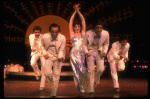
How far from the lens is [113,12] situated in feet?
36.0

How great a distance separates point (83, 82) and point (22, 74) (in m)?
3.68

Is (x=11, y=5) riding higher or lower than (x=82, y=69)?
higher

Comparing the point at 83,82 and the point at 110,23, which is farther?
the point at 110,23

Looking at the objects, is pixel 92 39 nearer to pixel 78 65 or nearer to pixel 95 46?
pixel 95 46

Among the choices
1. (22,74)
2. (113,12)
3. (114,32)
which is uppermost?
(113,12)

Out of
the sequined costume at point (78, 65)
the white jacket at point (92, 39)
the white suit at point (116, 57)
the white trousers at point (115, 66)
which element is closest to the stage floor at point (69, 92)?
the sequined costume at point (78, 65)

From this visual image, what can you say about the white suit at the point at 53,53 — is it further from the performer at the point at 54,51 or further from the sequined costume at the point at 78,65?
the sequined costume at the point at 78,65

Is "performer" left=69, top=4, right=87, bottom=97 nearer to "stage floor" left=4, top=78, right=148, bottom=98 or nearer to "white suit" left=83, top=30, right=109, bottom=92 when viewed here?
"white suit" left=83, top=30, right=109, bottom=92

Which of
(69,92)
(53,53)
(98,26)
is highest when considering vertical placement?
(98,26)

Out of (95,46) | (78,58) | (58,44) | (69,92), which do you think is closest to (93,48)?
(95,46)

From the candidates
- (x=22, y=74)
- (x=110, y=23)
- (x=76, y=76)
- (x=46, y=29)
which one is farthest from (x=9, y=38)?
(x=76, y=76)

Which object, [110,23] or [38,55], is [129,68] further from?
[38,55]

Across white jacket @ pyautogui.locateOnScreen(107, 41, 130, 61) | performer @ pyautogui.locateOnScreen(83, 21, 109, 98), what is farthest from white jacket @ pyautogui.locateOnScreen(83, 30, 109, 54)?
white jacket @ pyautogui.locateOnScreen(107, 41, 130, 61)

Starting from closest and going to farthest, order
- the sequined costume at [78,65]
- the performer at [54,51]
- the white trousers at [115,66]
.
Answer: the performer at [54,51] < the sequined costume at [78,65] < the white trousers at [115,66]
